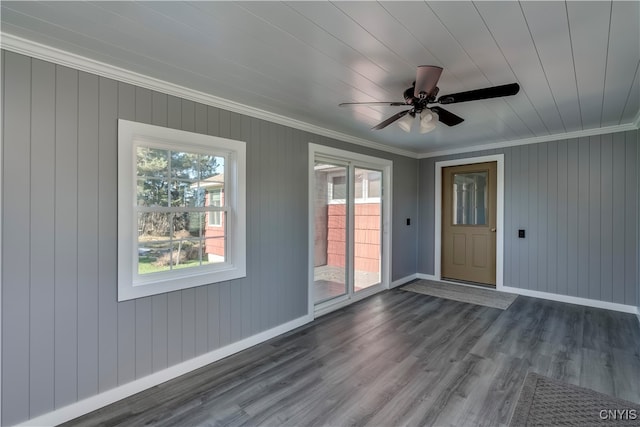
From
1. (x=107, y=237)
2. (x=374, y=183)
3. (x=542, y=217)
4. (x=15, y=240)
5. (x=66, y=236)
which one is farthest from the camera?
(x=374, y=183)

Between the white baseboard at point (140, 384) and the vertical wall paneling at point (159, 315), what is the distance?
93 mm

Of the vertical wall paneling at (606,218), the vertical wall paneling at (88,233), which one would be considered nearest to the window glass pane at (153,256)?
the vertical wall paneling at (88,233)

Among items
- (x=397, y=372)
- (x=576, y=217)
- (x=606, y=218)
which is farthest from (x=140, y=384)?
(x=606, y=218)

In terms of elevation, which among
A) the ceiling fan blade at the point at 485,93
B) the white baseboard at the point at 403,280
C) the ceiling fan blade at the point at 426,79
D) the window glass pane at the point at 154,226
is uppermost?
the ceiling fan blade at the point at 426,79

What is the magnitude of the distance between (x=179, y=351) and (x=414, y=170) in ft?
15.5

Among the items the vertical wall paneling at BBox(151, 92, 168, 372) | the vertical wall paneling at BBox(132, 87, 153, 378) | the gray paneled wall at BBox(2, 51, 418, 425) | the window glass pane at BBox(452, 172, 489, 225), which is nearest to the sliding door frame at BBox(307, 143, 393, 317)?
the gray paneled wall at BBox(2, 51, 418, 425)

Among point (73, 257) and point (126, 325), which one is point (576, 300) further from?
point (73, 257)

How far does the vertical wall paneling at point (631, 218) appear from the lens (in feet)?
12.4

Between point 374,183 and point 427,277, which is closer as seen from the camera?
point 374,183

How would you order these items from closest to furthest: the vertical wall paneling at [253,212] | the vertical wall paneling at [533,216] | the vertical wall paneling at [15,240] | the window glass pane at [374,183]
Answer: the vertical wall paneling at [15,240] → the vertical wall paneling at [253,212] → the vertical wall paneling at [533,216] → the window glass pane at [374,183]

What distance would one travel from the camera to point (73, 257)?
6.77 ft

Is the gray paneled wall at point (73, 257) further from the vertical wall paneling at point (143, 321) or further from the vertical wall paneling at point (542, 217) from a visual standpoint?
the vertical wall paneling at point (542, 217)

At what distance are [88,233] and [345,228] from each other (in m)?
2.96

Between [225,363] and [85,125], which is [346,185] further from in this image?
[85,125]
